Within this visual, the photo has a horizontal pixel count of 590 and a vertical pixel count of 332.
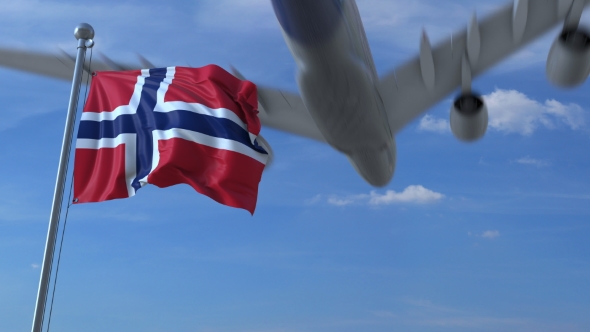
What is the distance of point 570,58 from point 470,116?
407 cm

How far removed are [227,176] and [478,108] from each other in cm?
1157

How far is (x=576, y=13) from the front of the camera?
46.7 feet

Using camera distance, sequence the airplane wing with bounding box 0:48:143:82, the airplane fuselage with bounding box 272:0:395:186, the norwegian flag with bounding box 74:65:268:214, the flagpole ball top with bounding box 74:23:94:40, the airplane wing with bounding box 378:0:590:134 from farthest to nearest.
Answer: the airplane wing with bounding box 378:0:590:134 < the airplane fuselage with bounding box 272:0:395:186 < the airplane wing with bounding box 0:48:143:82 < the norwegian flag with bounding box 74:65:268:214 < the flagpole ball top with bounding box 74:23:94:40

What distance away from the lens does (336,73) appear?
45.1ft

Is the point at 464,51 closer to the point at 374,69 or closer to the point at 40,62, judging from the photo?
the point at 374,69

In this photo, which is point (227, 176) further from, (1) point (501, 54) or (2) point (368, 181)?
(2) point (368, 181)

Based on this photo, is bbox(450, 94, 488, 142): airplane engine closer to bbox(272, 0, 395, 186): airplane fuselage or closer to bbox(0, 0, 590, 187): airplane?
bbox(0, 0, 590, 187): airplane

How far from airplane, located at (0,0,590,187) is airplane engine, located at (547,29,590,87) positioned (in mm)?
23

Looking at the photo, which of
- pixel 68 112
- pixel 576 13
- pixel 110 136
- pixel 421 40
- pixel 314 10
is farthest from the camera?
pixel 421 40

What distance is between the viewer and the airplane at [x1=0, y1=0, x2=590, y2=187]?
1237 cm

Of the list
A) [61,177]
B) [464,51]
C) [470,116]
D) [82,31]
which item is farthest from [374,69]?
[61,177]

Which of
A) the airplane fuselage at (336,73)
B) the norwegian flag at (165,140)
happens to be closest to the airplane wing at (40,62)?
the norwegian flag at (165,140)

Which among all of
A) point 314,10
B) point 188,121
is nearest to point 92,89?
point 188,121

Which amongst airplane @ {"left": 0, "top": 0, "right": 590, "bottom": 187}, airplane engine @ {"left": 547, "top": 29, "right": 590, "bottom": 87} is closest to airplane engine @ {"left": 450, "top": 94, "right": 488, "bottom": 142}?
airplane @ {"left": 0, "top": 0, "right": 590, "bottom": 187}
